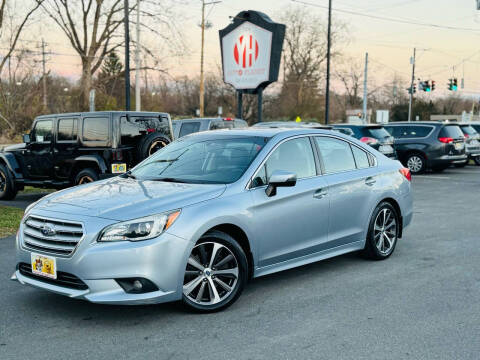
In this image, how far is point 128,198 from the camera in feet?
15.8

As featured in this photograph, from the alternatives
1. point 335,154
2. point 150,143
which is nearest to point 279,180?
point 335,154

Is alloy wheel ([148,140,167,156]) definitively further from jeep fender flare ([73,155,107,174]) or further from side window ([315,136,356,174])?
side window ([315,136,356,174])

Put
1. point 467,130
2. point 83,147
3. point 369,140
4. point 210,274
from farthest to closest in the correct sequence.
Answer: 1. point 467,130
2. point 369,140
3. point 83,147
4. point 210,274

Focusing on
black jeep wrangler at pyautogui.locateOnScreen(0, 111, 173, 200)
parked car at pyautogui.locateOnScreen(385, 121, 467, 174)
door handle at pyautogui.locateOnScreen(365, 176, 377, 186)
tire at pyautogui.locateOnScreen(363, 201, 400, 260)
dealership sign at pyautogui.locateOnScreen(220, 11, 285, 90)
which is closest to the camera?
door handle at pyautogui.locateOnScreen(365, 176, 377, 186)

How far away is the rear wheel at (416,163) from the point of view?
20359 mm

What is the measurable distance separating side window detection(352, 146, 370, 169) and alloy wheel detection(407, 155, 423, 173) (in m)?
14.5

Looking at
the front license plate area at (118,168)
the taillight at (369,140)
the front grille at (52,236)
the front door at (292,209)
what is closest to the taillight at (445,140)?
the taillight at (369,140)

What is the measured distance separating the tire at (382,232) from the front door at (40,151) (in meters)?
7.76

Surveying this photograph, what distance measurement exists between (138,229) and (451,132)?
711 inches

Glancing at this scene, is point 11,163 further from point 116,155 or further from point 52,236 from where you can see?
point 52,236

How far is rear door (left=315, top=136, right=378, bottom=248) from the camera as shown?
6011 mm

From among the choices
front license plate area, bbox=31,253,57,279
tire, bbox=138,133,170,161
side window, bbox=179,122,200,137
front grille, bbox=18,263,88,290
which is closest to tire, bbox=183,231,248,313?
front grille, bbox=18,263,88,290

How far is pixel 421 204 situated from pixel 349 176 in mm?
6268

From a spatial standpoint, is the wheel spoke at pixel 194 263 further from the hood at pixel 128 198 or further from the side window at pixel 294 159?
the side window at pixel 294 159
